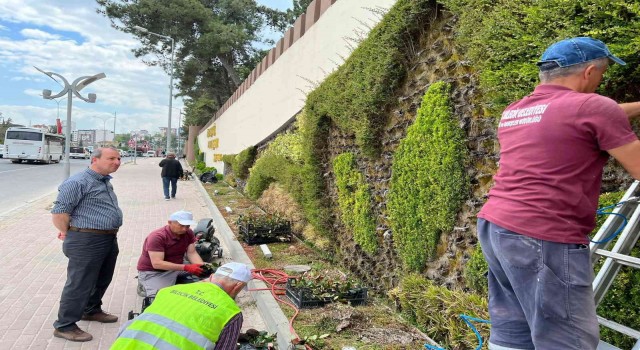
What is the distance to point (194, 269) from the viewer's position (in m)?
5.17

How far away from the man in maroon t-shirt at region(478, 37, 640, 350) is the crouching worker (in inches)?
64.1

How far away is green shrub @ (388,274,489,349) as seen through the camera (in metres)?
3.75

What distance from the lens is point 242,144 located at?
19.5 metres

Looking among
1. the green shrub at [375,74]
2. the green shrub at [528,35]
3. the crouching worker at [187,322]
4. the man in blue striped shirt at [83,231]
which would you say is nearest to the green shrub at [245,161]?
the green shrub at [375,74]

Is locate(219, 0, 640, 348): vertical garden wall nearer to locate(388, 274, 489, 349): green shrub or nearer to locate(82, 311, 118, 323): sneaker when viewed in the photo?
locate(388, 274, 489, 349): green shrub

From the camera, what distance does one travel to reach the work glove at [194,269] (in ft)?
16.9

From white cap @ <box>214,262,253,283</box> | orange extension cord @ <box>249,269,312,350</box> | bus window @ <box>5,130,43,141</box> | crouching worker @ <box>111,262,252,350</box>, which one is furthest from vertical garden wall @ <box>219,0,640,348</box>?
bus window @ <box>5,130,43,141</box>

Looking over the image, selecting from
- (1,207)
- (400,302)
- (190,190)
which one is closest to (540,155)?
(400,302)

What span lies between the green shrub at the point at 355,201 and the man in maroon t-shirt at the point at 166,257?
7.73ft

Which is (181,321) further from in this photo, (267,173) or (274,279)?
(267,173)

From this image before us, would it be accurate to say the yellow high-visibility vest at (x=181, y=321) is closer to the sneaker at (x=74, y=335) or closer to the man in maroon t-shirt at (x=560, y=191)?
the man in maroon t-shirt at (x=560, y=191)

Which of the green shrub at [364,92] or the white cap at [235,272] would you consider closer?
the white cap at [235,272]

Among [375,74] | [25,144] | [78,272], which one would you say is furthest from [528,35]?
[25,144]

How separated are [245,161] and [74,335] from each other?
41.9 feet
